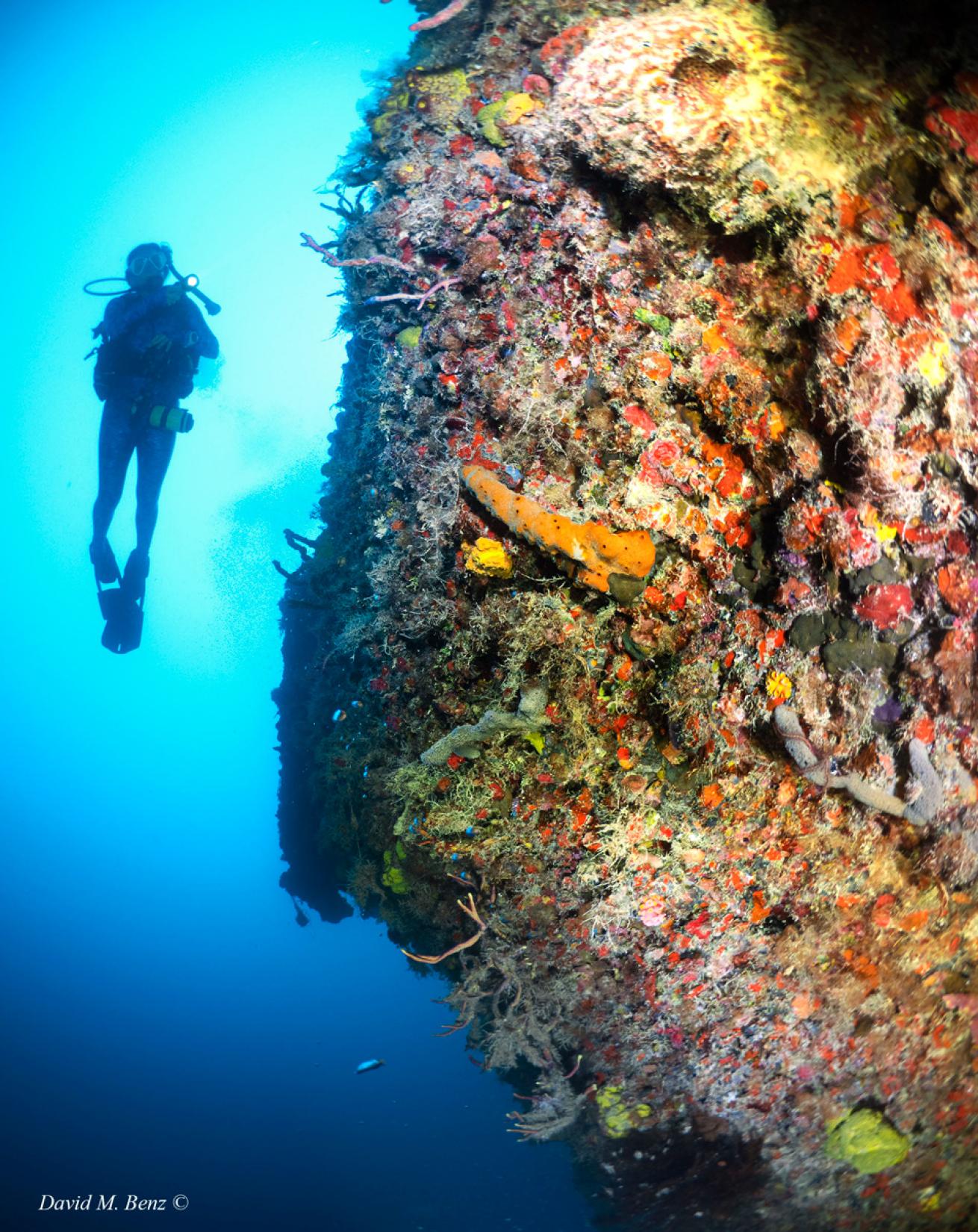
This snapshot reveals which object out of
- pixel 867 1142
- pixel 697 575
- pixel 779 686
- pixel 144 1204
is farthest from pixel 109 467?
pixel 144 1204

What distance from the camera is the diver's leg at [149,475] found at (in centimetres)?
1018

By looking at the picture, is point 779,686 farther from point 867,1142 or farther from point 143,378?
point 143,378

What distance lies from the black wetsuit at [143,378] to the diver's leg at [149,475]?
0.01 m

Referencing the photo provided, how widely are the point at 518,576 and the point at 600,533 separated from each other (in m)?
0.60

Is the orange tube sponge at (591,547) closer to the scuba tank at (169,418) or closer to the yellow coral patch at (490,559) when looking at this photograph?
the yellow coral patch at (490,559)

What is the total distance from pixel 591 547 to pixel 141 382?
9.57m

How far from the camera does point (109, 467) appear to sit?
33.2ft

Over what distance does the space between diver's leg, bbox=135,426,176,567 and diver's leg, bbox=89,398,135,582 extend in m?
0.22

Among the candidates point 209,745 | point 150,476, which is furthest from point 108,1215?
point 209,745

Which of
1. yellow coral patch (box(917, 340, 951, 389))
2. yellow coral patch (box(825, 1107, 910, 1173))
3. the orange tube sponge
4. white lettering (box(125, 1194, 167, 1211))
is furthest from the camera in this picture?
white lettering (box(125, 1194, 167, 1211))

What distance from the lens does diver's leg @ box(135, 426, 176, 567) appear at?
10180 mm

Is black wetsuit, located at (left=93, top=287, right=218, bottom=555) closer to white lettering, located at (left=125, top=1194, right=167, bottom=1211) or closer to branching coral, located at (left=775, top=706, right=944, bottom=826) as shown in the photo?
branching coral, located at (left=775, top=706, right=944, bottom=826)

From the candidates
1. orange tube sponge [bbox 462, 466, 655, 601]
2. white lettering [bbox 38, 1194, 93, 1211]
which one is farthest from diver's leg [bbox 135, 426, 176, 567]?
white lettering [bbox 38, 1194, 93, 1211]

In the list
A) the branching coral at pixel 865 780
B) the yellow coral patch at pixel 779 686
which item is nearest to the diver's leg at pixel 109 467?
the yellow coral patch at pixel 779 686
